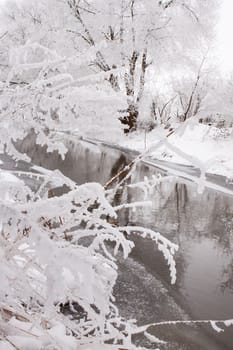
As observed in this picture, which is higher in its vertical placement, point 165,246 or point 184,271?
point 165,246

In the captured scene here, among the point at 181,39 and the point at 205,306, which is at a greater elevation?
the point at 181,39

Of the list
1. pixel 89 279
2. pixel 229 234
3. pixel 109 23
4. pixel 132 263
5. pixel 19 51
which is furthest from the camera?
pixel 109 23

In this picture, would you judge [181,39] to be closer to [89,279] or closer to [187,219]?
[187,219]

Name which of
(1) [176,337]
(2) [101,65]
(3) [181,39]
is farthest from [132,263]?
(3) [181,39]

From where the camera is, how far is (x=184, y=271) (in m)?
5.79

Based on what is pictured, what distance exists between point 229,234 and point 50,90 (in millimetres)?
7042

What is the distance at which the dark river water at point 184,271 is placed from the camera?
4227 mm

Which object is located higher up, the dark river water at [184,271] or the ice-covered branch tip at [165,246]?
the ice-covered branch tip at [165,246]

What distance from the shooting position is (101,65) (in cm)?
2527

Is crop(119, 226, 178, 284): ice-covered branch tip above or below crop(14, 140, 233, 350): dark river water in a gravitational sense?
above

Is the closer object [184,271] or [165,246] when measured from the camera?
[165,246]

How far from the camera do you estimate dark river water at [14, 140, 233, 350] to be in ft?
13.9

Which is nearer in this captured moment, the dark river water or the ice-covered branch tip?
the ice-covered branch tip

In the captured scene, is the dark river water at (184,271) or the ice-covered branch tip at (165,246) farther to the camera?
the dark river water at (184,271)
